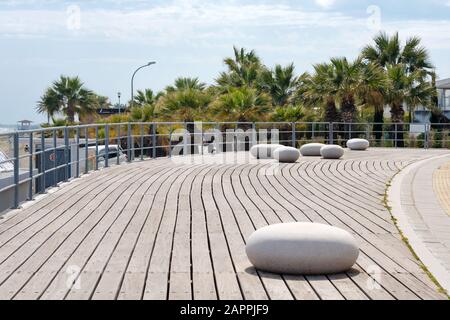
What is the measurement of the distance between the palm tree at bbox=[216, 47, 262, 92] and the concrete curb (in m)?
30.9

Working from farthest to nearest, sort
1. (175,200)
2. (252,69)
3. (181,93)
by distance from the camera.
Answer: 1. (252,69)
2. (181,93)
3. (175,200)

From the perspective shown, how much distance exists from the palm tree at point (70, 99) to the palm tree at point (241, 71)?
14716 mm

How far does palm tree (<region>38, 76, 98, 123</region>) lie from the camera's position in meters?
61.8

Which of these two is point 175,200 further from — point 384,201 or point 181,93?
point 181,93

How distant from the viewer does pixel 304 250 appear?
7.27 meters

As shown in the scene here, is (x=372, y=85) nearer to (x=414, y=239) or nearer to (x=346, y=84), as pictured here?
(x=346, y=84)

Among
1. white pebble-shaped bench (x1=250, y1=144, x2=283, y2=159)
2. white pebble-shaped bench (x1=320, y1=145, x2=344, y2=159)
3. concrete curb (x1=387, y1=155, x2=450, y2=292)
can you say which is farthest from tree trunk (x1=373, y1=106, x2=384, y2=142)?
concrete curb (x1=387, y1=155, x2=450, y2=292)

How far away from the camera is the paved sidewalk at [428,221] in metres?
8.19

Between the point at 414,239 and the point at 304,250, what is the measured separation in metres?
2.76

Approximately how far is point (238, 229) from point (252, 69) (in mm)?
38388

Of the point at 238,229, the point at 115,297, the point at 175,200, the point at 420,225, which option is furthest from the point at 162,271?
the point at 175,200

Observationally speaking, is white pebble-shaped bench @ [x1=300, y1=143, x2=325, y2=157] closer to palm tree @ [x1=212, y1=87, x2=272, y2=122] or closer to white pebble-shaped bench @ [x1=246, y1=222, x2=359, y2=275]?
palm tree @ [x1=212, y1=87, x2=272, y2=122]

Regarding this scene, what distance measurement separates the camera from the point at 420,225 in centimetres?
1076
